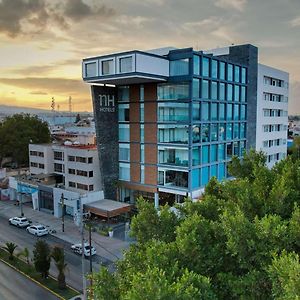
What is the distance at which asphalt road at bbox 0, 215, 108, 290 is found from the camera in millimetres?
31281

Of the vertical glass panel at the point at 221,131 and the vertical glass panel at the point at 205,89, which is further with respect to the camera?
the vertical glass panel at the point at 221,131

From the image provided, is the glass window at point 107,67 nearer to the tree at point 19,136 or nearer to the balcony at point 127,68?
the balcony at point 127,68

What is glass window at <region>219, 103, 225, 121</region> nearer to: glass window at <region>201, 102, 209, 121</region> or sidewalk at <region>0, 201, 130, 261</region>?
glass window at <region>201, 102, 209, 121</region>

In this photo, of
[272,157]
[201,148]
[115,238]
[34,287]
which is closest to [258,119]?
[272,157]

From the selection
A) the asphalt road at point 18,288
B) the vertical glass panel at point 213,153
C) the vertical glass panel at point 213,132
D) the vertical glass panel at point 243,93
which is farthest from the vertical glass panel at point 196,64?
the asphalt road at point 18,288

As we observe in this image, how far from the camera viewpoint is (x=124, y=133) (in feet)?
172

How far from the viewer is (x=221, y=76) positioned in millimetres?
52188

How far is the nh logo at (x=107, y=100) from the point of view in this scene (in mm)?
50362

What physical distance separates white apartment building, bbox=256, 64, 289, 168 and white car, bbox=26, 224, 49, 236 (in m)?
36.7

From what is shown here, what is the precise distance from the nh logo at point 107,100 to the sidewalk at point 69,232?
16732 mm

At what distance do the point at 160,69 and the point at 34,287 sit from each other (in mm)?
29476

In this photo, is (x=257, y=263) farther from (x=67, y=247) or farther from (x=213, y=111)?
(x=213, y=111)

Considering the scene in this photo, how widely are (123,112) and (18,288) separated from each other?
29.4m

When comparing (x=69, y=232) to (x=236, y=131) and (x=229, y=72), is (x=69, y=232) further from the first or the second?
(x=229, y=72)
